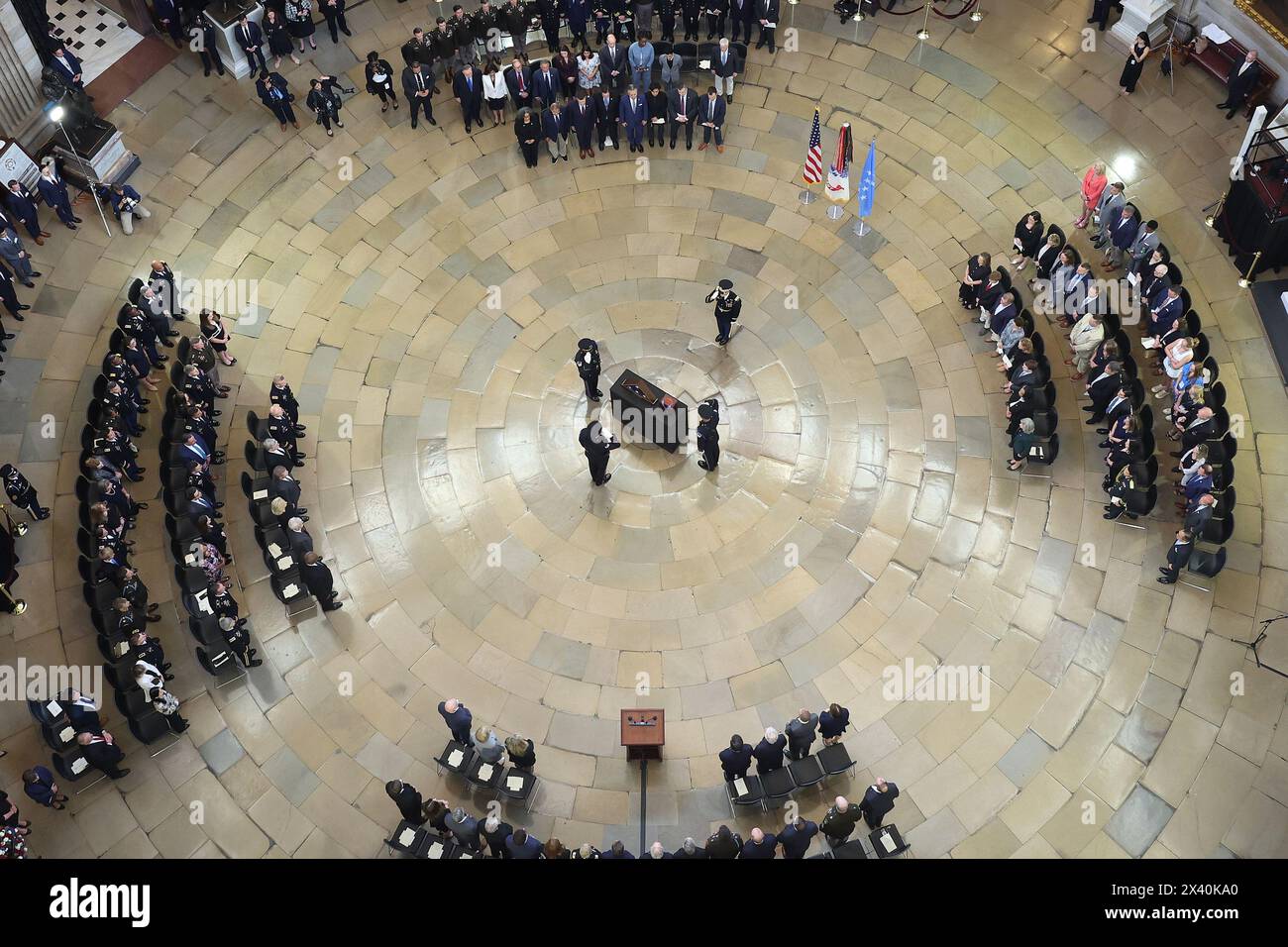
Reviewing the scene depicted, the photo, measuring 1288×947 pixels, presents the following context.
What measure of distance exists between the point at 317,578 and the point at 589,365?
682 centimetres

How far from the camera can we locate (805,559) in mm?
21766

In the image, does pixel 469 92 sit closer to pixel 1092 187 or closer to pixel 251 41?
pixel 251 41

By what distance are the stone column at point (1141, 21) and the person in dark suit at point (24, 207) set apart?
1054 inches

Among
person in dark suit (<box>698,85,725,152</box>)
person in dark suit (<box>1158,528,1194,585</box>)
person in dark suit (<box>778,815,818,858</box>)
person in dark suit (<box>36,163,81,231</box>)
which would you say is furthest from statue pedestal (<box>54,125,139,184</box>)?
person in dark suit (<box>1158,528,1194,585</box>)

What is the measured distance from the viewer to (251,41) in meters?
28.4

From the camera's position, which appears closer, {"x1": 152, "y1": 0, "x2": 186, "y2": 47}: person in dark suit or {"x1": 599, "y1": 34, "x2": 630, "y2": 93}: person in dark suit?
{"x1": 599, "y1": 34, "x2": 630, "y2": 93}: person in dark suit

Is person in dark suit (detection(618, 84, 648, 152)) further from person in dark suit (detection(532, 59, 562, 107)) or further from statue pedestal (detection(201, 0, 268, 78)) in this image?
statue pedestal (detection(201, 0, 268, 78))

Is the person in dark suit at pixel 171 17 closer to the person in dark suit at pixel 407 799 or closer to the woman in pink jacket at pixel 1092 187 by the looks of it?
the person in dark suit at pixel 407 799

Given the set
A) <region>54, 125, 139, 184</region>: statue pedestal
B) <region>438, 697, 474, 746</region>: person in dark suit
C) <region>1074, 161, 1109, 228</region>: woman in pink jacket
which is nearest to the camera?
<region>438, 697, 474, 746</region>: person in dark suit

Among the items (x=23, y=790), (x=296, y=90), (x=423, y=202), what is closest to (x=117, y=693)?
(x=23, y=790)

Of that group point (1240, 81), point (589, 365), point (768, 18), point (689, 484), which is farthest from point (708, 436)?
point (1240, 81)

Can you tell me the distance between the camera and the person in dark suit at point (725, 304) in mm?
23094

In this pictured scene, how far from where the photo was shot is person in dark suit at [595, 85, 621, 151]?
88.5 ft

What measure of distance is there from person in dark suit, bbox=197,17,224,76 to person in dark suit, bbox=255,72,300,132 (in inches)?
69.6
